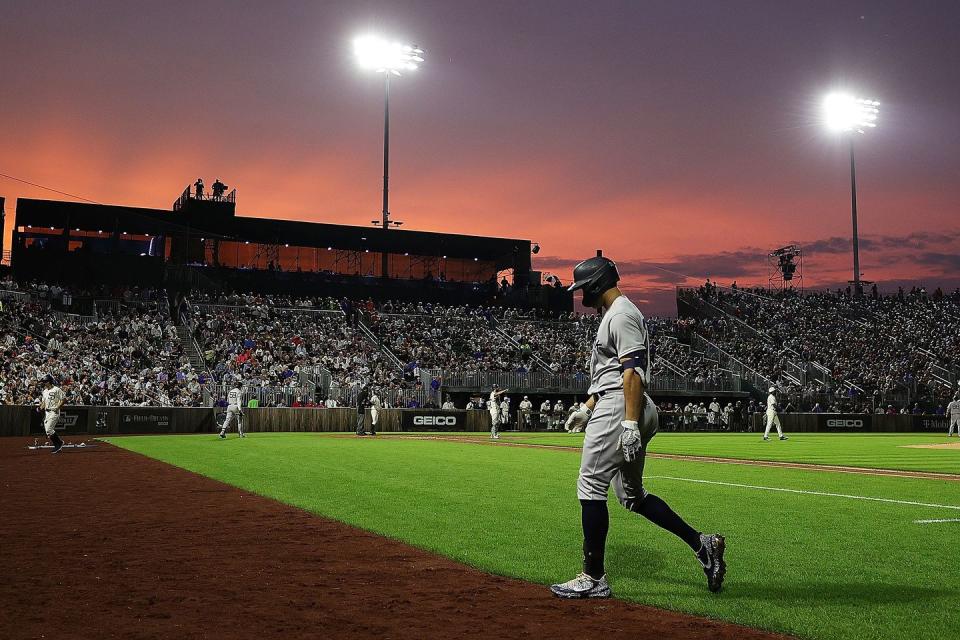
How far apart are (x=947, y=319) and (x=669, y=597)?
58601mm

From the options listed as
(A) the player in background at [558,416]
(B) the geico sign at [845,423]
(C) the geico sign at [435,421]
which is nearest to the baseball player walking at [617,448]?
(C) the geico sign at [435,421]

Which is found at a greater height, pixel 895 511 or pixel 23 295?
pixel 23 295

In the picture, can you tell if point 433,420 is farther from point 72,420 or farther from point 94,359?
point 72,420

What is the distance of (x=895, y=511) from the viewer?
32.3ft

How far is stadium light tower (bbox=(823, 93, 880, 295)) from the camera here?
2323 inches

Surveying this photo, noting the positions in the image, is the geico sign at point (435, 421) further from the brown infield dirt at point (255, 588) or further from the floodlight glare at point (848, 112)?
the floodlight glare at point (848, 112)

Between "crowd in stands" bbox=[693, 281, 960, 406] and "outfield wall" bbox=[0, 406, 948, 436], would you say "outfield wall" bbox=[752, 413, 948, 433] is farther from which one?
"crowd in stands" bbox=[693, 281, 960, 406]

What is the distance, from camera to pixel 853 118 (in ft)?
198

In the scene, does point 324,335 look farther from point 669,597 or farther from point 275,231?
point 669,597

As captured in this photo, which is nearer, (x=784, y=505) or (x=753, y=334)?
(x=784, y=505)

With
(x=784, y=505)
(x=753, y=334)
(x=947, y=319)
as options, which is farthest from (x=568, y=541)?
(x=947, y=319)

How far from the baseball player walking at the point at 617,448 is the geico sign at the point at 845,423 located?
43602 millimetres

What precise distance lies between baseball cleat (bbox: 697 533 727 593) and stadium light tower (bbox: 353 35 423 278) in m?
43.2

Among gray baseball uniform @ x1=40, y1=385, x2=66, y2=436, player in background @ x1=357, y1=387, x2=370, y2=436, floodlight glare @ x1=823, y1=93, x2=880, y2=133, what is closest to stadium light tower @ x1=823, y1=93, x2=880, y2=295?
floodlight glare @ x1=823, y1=93, x2=880, y2=133
